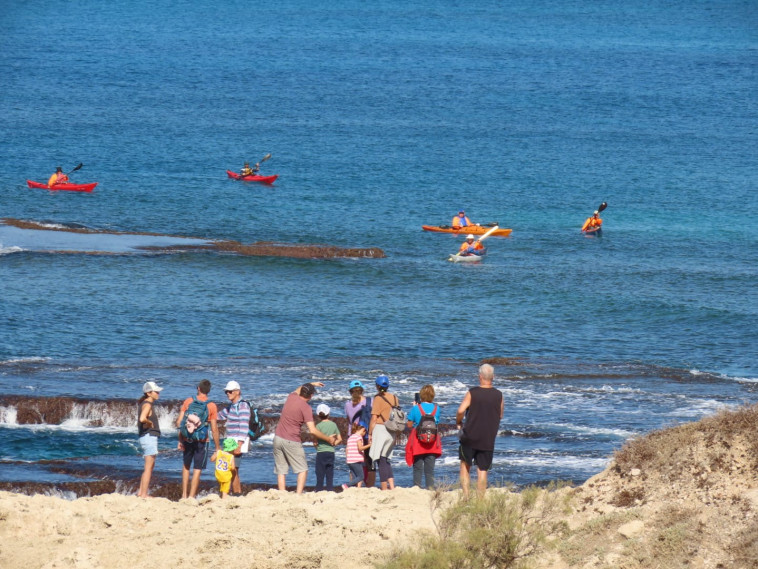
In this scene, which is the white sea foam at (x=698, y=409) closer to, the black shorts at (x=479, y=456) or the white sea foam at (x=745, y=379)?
the white sea foam at (x=745, y=379)

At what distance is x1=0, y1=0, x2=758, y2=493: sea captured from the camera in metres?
27.0

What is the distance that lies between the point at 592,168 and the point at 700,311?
41.1 metres

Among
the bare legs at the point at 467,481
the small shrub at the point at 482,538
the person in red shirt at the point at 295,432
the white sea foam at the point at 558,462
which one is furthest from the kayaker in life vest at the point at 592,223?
the small shrub at the point at 482,538

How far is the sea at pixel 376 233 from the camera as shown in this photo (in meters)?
27.0

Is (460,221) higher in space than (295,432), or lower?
higher

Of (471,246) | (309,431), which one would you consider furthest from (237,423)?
(471,246)

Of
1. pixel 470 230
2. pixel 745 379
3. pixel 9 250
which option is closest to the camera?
pixel 745 379

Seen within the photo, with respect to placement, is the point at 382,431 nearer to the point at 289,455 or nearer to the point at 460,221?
the point at 289,455

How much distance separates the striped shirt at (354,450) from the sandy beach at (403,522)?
1.21 metres

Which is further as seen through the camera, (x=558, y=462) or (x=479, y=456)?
(x=558, y=462)

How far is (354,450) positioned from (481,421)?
106 inches

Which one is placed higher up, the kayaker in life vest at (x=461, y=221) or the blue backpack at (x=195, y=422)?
the kayaker in life vest at (x=461, y=221)

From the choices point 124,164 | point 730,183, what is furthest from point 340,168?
point 730,183

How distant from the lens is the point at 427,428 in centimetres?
1398
